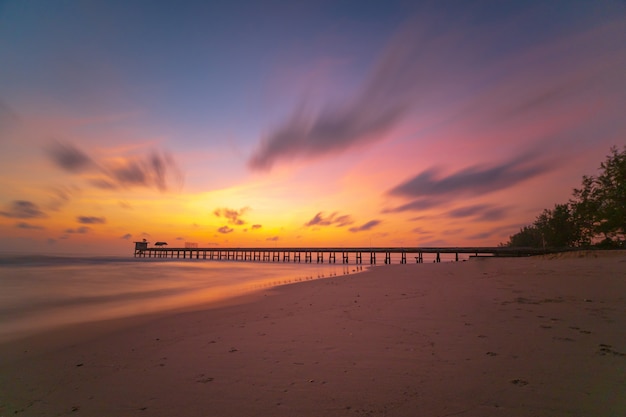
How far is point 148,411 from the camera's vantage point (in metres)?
→ 3.42

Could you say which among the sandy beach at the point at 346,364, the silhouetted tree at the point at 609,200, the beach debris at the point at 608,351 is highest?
the silhouetted tree at the point at 609,200

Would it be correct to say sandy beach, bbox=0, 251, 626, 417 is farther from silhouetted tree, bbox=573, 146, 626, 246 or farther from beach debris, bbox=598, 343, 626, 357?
silhouetted tree, bbox=573, 146, 626, 246

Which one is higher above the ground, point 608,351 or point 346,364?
point 608,351

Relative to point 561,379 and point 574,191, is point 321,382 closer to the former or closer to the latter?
point 561,379

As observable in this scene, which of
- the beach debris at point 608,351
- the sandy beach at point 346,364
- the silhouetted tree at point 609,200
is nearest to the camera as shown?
the sandy beach at point 346,364

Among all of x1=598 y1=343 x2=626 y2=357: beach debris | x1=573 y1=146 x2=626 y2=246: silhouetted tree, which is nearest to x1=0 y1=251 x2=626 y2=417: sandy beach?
x1=598 y1=343 x2=626 y2=357: beach debris

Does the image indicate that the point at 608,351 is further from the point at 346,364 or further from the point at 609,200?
the point at 609,200

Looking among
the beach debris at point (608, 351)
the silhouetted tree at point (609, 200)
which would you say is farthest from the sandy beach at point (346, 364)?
the silhouetted tree at point (609, 200)

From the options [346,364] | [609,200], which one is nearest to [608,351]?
[346,364]

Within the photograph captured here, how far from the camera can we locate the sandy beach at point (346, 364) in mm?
3301

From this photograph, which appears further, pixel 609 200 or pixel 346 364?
pixel 609 200

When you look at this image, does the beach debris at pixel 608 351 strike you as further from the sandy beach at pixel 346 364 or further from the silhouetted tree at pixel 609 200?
the silhouetted tree at pixel 609 200

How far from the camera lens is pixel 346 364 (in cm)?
440

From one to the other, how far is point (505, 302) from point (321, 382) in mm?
6521
